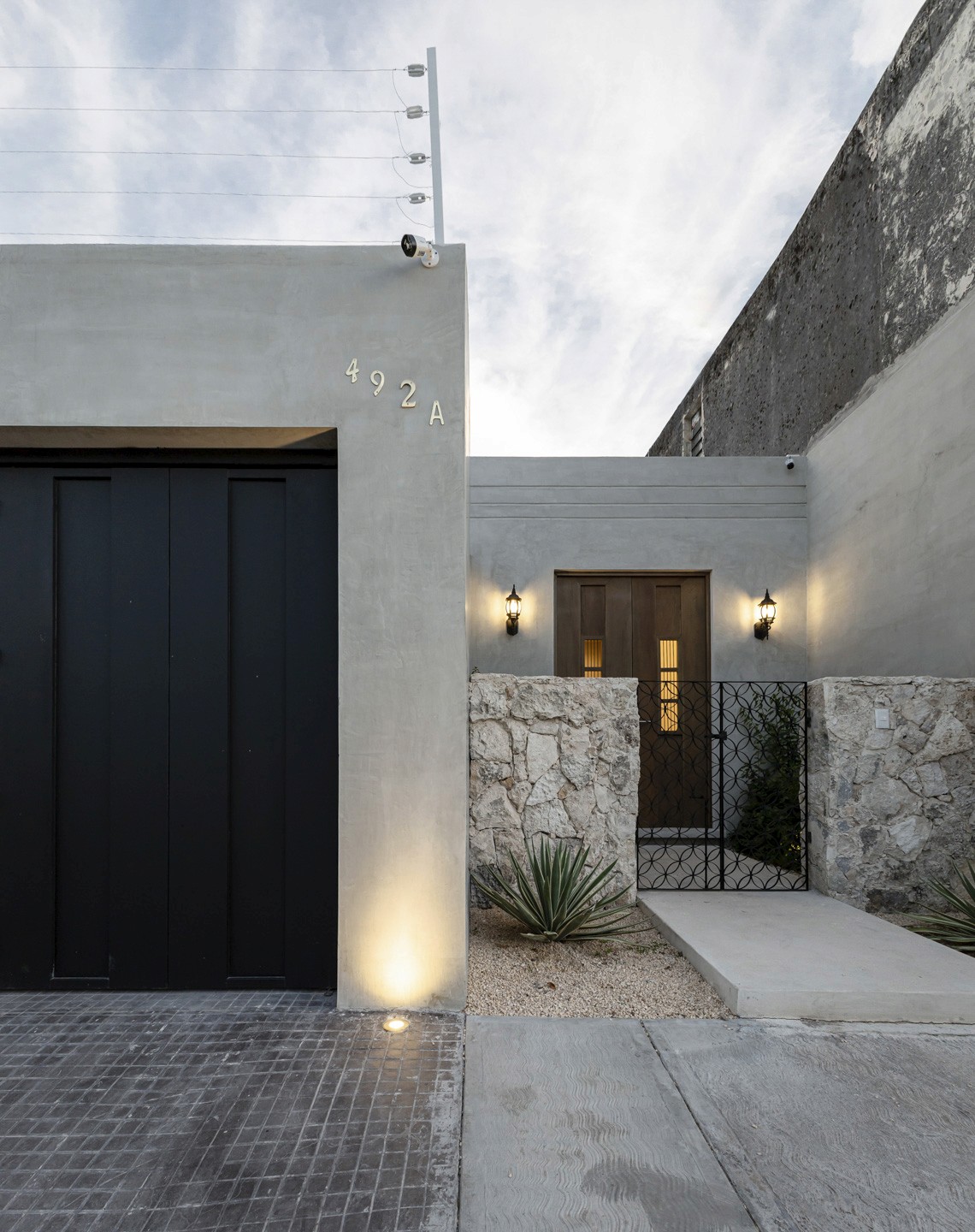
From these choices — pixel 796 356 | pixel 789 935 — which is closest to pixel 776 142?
pixel 796 356

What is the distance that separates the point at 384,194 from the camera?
11.1 ft

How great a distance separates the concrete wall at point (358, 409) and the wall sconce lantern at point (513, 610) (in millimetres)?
3896

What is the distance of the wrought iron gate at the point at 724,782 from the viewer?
5.57 meters

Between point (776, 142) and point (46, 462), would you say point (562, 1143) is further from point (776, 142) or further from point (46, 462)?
point (776, 142)

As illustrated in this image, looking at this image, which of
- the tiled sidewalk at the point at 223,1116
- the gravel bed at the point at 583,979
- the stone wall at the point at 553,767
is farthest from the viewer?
the stone wall at the point at 553,767

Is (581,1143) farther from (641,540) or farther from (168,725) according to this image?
(641,540)

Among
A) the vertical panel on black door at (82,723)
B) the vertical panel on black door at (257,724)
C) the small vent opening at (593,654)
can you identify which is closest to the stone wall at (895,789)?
the small vent opening at (593,654)

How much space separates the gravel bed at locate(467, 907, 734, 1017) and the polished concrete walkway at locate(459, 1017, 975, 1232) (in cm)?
17

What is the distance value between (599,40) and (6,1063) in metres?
7.28

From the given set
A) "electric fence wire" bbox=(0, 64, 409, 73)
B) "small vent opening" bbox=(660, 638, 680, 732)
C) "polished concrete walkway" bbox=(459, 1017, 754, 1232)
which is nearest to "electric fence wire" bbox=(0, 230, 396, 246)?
"electric fence wire" bbox=(0, 64, 409, 73)

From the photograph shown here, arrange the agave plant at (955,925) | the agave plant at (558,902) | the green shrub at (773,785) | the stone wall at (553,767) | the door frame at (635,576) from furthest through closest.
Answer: the door frame at (635,576), the green shrub at (773,785), the stone wall at (553,767), the agave plant at (558,902), the agave plant at (955,925)

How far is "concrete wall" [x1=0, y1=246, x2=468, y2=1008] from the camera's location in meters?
3.03

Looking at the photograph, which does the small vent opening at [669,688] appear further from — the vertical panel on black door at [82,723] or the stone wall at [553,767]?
the vertical panel on black door at [82,723]

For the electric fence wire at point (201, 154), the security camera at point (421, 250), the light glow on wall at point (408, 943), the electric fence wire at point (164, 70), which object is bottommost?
the light glow on wall at point (408, 943)
